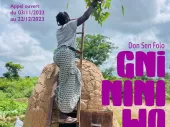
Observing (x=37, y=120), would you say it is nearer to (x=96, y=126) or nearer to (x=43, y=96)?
(x=43, y=96)

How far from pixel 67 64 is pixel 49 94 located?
156 cm

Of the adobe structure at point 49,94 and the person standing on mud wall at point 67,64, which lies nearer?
the person standing on mud wall at point 67,64

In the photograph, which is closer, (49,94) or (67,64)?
(67,64)

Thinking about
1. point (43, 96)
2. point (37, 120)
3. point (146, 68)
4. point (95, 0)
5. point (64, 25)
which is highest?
point (95, 0)

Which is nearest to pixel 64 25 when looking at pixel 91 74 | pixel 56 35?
pixel 56 35

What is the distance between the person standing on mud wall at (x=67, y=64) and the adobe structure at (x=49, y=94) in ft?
3.72

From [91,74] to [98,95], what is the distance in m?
0.40

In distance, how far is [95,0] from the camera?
5.53 meters

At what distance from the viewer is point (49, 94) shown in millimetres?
6688

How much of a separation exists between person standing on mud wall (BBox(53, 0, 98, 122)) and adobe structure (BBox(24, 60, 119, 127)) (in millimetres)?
1133

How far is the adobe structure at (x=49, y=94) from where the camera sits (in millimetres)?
6578

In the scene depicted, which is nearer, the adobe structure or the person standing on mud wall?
the person standing on mud wall

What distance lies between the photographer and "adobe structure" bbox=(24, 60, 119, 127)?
259 inches

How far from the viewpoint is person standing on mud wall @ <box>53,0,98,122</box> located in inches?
207
